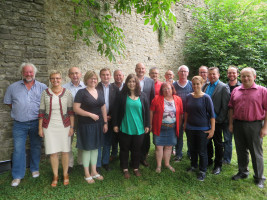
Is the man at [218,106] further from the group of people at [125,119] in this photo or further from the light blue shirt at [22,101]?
the light blue shirt at [22,101]

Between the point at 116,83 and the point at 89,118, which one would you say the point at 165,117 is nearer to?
the point at 116,83

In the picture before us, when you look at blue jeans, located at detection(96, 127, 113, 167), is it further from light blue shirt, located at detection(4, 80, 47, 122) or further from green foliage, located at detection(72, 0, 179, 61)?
green foliage, located at detection(72, 0, 179, 61)

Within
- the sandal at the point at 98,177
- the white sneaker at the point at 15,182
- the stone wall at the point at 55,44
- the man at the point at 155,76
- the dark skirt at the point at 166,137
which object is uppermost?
the stone wall at the point at 55,44

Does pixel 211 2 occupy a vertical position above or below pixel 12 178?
above

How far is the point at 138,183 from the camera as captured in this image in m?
2.92

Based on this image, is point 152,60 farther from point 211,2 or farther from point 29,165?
point 29,165

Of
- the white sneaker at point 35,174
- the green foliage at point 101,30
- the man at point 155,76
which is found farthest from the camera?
the green foliage at point 101,30

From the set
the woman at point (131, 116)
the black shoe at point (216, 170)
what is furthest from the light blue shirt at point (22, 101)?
the black shoe at point (216, 170)

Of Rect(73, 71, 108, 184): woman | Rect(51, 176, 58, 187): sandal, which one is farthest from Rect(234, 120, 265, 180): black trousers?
Rect(51, 176, 58, 187): sandal

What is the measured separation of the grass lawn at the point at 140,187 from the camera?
8.53ft

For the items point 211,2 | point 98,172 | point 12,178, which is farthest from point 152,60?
point 12,178

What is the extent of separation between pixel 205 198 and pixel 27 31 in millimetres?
4099

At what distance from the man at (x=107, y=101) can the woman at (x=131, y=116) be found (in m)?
0.26

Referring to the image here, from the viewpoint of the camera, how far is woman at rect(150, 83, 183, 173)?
10.2 ft
